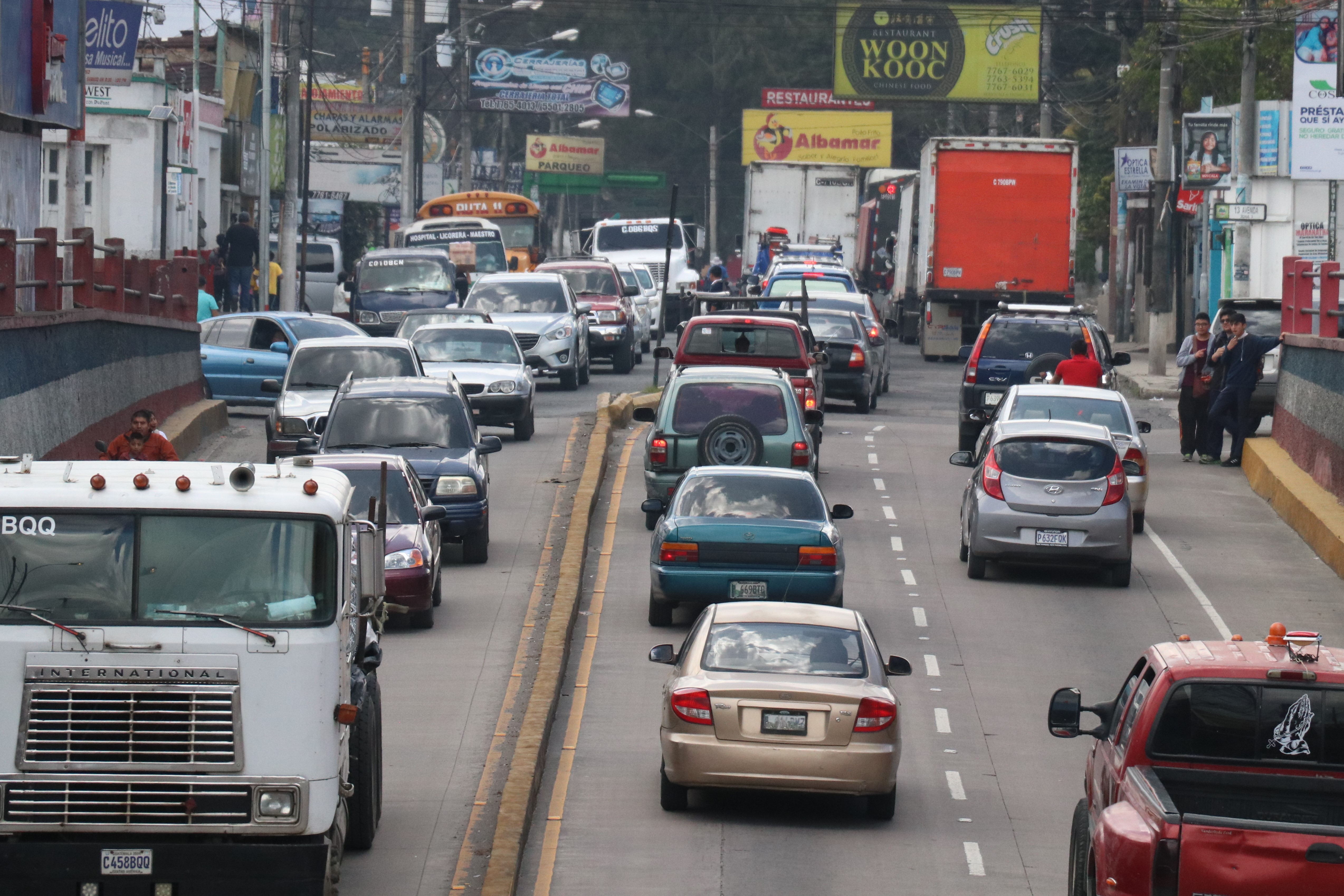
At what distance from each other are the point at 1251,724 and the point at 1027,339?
18.9 metres

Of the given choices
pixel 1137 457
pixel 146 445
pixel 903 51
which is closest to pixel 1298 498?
pixel 1137 457

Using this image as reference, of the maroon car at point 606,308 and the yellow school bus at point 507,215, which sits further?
the yellow school bus at point 507,215

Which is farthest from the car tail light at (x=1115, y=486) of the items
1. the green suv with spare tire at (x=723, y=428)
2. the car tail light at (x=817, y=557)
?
the car tail light at (x=817, y=557)

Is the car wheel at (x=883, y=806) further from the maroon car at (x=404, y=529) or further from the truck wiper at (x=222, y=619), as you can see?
the maroon car at (x=404, y=529)

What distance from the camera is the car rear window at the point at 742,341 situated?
24938 millimetres

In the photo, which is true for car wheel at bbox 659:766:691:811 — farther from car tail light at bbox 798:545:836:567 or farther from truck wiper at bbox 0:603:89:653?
truck wiper at bbox 0:603:89:653

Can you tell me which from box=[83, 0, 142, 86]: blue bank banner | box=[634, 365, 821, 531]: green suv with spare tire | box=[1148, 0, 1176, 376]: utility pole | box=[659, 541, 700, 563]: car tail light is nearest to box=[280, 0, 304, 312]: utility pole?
box=[83, 0, 142, 86]: blue bank banner

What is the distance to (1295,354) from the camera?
25.4m

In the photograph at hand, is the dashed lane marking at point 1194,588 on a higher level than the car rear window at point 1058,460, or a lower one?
lower

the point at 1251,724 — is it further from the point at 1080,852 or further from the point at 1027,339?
the point at 1027,339

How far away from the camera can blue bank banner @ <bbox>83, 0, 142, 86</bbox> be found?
38688 millimetres

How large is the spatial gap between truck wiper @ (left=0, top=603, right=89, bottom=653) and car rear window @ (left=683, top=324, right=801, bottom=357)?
16717 mm

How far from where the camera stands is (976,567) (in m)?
19.6

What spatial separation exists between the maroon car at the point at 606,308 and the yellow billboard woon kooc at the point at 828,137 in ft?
141
